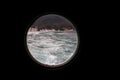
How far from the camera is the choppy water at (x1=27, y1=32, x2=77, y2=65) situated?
232 cm

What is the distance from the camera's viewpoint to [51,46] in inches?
108

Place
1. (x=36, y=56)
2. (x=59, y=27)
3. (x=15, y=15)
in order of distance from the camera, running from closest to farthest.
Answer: (x=15, y=15) < (x=36, y=56) < (x=59, y=27)

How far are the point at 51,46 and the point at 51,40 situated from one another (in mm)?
104

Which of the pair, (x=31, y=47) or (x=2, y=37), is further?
(x=31, y=47)

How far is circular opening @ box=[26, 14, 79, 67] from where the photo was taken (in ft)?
7.34

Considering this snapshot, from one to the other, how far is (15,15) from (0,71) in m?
0.78

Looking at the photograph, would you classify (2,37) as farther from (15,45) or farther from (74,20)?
(74,20)

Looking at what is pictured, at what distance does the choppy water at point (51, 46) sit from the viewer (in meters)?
2.32

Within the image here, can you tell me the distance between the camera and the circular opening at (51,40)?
7.34 feet

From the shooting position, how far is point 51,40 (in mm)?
2773

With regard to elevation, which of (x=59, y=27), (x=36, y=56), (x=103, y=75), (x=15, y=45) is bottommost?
(x=103, y=75)

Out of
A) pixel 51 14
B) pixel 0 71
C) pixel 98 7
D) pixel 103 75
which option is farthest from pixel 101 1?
pixel 0 71

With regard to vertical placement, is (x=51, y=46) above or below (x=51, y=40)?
below

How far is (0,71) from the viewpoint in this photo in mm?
2180
